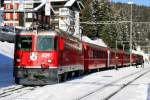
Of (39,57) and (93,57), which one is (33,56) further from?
(93,57)

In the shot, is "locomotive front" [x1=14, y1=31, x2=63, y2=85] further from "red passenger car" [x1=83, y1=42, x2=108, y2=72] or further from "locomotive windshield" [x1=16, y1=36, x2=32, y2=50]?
"red passenger car" [x1=83, y1=42, x2=108, y2=72]

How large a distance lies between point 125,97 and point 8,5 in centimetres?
10202

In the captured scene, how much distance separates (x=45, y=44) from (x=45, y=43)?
5 centimetres

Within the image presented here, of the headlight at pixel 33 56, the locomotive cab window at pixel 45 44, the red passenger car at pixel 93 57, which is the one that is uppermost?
the locomotive cab window at pixel 45 44

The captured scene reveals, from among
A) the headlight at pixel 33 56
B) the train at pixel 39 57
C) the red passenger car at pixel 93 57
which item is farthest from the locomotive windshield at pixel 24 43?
the red passenger car at pixel 93 57

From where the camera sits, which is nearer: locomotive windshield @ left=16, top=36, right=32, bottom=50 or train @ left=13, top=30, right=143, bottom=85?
train @ left=13, top=30, right=143, bottom=85

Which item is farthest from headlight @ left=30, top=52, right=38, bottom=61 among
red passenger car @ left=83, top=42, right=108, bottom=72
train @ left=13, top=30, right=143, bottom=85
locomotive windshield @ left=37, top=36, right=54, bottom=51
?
red passenger car @ left=83, top=42, right=108, bottom=72

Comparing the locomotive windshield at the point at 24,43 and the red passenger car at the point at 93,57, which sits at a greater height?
the locomotive windshield at the point at 24,43

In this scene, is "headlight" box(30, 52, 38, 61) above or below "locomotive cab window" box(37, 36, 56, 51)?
below

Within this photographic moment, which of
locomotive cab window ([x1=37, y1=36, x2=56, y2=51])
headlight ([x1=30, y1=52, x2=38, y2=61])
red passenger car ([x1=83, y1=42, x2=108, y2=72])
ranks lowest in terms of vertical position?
red passenger car ([x1=83, y1=42, x2=108, y2=72])

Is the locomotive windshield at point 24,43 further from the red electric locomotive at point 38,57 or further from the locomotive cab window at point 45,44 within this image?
A: the locomotive cab window at point 45,44

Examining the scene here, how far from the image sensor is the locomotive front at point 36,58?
80.7 ft

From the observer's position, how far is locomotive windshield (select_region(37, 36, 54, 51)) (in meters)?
25.0

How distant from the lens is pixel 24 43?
2528cm
